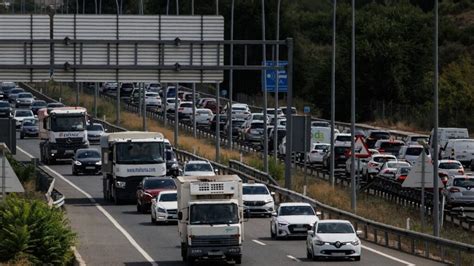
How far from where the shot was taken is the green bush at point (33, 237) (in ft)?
114

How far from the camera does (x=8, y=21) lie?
185ft

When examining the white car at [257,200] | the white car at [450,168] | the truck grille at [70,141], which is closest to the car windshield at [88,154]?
the truck grille at [70,141]

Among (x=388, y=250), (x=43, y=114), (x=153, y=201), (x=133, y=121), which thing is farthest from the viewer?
(x=133, y=121)

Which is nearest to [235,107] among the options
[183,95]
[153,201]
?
[183,95]

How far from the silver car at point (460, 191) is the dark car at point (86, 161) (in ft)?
76.4

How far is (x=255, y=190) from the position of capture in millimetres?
53312

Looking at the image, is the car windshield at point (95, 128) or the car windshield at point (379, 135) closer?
the car windshield at point (379, 135)

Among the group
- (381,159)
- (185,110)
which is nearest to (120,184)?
(381,159)

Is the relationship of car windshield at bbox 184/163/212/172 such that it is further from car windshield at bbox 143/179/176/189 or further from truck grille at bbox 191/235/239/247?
truck grille at bbox 191/235/239/247

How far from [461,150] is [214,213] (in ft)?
137

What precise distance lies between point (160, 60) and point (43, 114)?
95.6 ft

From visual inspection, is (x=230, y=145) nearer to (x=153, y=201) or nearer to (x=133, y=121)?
(x=133, y=121)

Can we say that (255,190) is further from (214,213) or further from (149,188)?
(214,213)

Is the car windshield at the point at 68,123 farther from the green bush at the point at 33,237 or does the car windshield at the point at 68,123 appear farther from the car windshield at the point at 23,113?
the green bush at the point at 33,237
